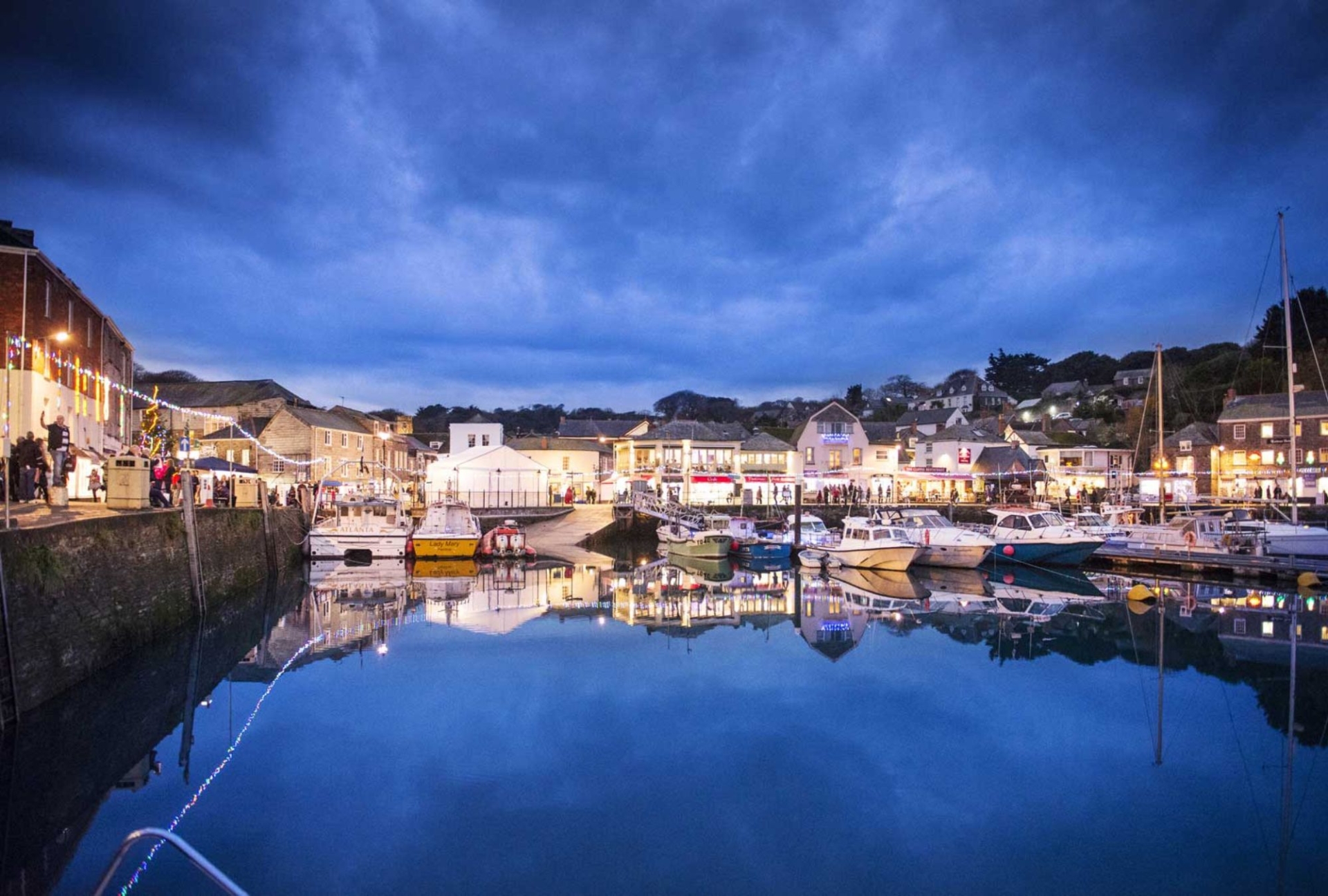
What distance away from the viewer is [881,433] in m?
72.2

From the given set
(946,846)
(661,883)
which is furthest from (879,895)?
(661,883)

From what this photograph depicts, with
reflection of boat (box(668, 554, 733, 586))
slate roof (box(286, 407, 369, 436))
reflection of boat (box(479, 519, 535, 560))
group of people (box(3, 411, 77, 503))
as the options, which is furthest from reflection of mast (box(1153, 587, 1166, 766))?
slate roof (box(286, 407, 369, 436))

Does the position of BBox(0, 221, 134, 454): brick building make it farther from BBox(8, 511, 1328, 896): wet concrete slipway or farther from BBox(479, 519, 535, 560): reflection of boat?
BBox(479, 519, 535, 560): reflection of boat

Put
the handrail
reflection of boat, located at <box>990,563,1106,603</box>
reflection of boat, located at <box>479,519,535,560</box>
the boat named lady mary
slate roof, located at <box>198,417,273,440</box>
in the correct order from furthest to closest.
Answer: slate roof, located at <box>198,417,273,440</box> → reflection of boat, located at <box>479,519,535,560</box> → the boat named lady mary → reflection of boat, located at <box>990,563,1106,603</box> → the handrail

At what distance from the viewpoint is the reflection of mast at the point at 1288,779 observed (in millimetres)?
8836

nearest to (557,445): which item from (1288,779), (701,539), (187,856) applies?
(701,539)

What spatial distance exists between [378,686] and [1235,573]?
30552 millimetres

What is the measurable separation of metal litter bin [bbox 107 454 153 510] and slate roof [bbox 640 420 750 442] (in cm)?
4295

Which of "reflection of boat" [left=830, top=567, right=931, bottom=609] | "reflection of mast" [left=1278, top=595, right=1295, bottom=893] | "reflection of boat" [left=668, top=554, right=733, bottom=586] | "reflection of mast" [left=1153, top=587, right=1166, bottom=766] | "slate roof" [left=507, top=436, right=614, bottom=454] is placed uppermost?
"slate roof" [left=507, top=436, right=614, bottom=454]

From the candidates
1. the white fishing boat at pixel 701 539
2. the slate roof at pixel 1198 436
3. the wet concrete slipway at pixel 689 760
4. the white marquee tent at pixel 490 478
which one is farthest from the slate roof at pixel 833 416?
the wet concrete slipway at pixel 689 760

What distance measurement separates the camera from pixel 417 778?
11000 millimetres

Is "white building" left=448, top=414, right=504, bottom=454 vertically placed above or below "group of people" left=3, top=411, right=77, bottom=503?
above

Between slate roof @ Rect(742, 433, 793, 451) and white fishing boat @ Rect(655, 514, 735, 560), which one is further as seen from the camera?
slate roof @ Rect(742, 433, 793, 451)

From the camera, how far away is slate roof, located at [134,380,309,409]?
5805 centimetres
